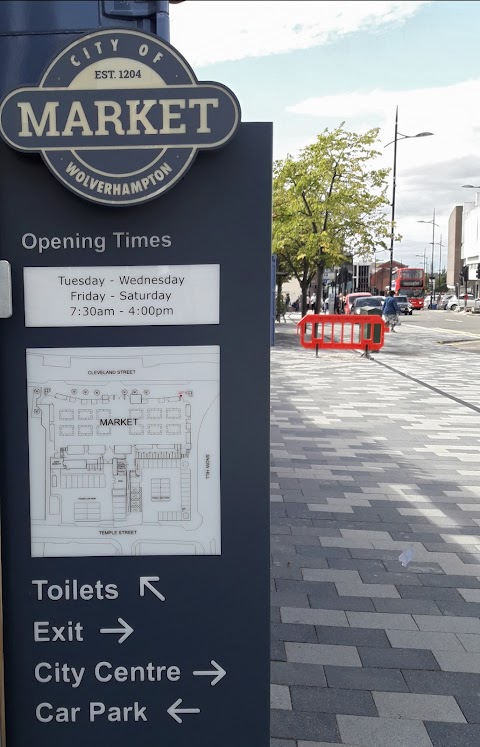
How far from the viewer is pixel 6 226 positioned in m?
2.16

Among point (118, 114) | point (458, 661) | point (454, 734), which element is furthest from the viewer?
point (458, 661)

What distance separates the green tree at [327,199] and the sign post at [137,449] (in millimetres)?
21635

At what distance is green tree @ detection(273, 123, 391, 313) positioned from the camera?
23.8 meters

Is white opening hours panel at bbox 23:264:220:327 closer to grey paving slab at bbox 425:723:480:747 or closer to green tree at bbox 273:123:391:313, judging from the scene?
grey paving slab at bbox 425:723:480:747

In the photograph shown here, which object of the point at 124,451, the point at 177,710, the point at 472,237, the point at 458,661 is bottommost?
the point at 458,661

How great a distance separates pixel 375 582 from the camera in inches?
174

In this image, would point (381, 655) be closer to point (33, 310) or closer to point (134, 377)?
point (134, 377)

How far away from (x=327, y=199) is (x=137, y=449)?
2279cm

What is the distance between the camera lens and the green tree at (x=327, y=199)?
23.8 meters

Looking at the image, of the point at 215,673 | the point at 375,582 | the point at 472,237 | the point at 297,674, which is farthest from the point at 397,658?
the point at 472,237

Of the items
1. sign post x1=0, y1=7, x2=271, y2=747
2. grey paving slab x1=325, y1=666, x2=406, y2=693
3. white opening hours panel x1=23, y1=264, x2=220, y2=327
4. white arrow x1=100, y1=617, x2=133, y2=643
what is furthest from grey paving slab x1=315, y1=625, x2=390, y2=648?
white opening hours panel x1=23, y1=264, x2=220, y2=327

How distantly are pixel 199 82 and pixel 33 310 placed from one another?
31.8 inches

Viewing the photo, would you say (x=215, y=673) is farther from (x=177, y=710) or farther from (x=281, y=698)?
(x=281, y=698)

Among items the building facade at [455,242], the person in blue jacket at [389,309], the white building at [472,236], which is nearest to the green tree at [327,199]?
the person in blue jacket at [389,309]
